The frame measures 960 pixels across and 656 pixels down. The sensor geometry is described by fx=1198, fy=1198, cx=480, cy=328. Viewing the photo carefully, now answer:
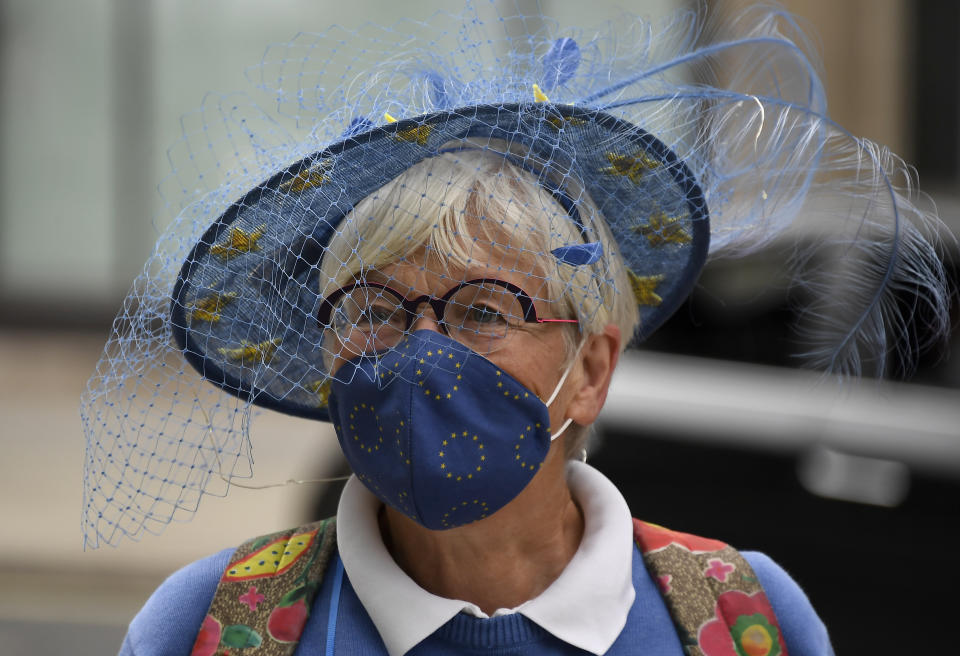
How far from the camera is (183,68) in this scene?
1020 cm

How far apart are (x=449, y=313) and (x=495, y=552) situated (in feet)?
1.36

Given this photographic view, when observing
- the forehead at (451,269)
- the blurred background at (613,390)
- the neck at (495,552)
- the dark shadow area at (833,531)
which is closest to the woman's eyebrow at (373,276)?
the forehead at (451,269)

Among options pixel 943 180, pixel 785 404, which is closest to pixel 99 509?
pixel 785 404

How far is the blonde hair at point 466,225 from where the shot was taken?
190 centimetres

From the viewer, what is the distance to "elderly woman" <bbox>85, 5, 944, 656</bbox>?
1869 millimetres

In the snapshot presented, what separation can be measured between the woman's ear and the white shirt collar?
189 mm

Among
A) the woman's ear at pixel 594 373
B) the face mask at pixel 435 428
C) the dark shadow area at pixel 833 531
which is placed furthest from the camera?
the dark shadow area at pixel 833 531

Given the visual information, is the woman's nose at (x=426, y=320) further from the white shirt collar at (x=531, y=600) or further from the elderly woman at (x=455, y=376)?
the white shirt collar at (x=531, y=600)

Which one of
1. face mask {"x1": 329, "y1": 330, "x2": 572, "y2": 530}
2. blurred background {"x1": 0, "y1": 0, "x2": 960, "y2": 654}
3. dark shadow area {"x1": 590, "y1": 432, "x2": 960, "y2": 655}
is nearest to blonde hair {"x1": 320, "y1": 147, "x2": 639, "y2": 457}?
face mask {"x1": 329, "y1": 330, "x2": 572, "y2": 530}

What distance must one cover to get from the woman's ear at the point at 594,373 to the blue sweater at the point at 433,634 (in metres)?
0.29

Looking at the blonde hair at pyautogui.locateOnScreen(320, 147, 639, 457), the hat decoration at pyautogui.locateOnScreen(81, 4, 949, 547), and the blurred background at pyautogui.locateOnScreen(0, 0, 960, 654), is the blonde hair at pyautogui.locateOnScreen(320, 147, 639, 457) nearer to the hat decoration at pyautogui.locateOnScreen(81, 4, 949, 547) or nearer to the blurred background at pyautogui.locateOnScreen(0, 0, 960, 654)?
the hat decoration at pyautogui.locateOnScreen(81, 4, 949, 547)

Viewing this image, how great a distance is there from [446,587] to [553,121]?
2.56 ft

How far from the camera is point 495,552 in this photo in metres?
2.00

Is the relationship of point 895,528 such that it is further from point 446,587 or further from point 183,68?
point 183,68
